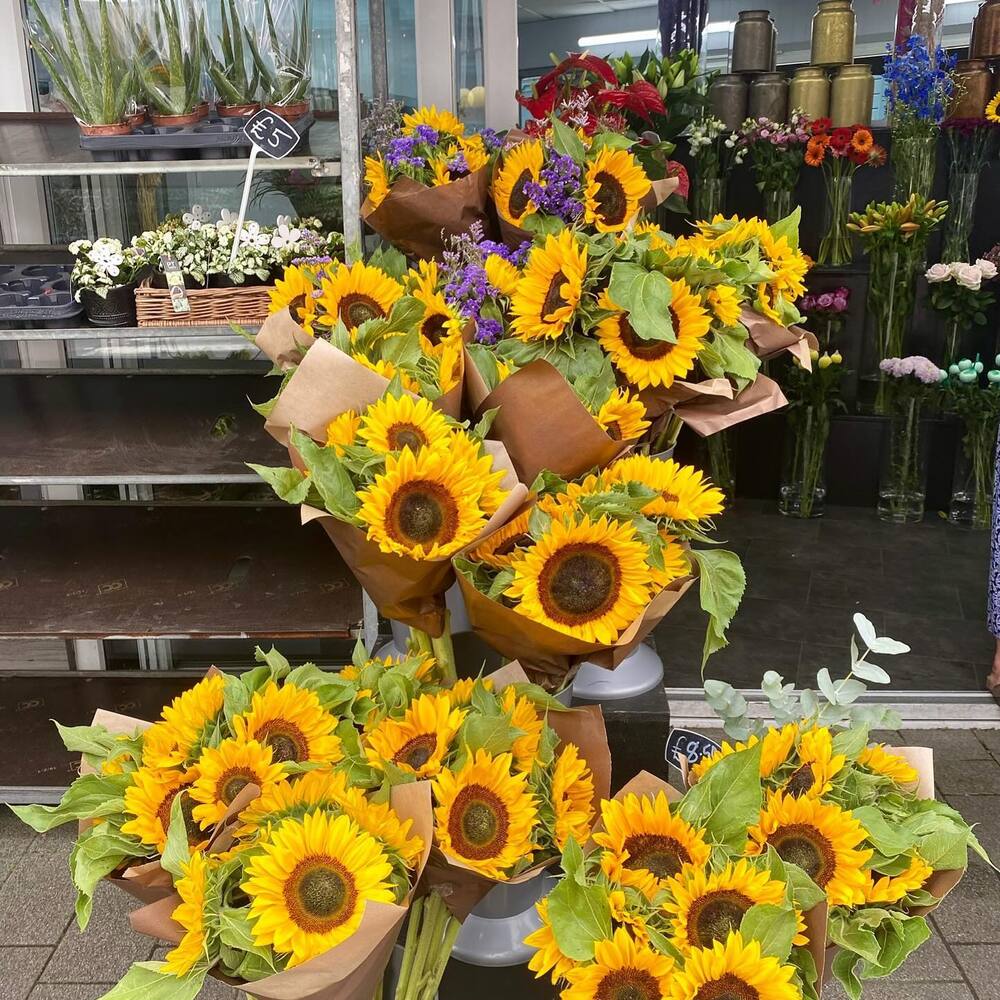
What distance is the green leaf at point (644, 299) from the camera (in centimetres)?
106

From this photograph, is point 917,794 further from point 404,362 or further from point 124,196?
point 124,196

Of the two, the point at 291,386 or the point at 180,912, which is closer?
the point at 180,912

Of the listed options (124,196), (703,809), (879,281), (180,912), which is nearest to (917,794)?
(703,809)

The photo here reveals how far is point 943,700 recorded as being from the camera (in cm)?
304

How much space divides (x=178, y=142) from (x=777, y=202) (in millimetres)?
2954

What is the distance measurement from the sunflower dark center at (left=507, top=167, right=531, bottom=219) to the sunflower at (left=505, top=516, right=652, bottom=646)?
0.67 meters

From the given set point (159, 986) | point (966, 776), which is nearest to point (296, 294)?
point (159, 986)

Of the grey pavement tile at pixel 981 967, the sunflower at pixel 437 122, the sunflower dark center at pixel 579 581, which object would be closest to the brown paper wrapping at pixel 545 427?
the sunflower dark center at pixel 579 581

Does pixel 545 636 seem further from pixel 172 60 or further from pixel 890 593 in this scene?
pixel 890 593

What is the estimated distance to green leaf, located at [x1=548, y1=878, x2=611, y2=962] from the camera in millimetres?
784

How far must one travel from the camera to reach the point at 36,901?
227 centimetres

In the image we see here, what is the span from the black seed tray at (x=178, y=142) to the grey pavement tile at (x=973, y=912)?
2.09 metres

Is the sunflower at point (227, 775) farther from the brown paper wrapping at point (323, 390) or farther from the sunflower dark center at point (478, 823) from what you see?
the brown paper wrapping at point (323, 390)

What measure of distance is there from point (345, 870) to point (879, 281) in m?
4.18
